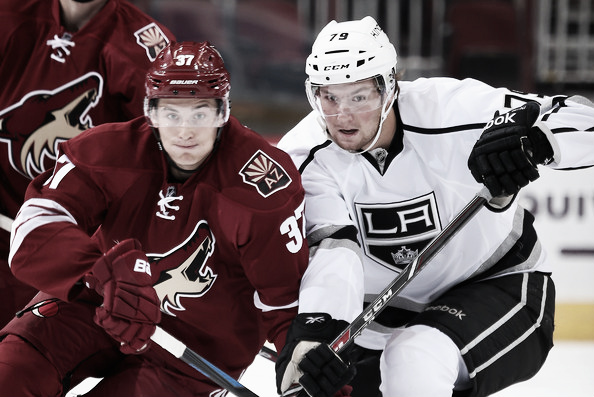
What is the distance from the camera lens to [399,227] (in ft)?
8.32

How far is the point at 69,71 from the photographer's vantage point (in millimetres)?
2746

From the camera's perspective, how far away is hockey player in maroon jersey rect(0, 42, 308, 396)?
2.15 metres

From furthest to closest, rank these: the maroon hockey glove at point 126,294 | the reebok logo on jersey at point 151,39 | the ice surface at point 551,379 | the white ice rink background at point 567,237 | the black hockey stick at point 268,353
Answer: the white ice rink background at point 567,237
the ice surface at point 551,379
the black hockey stick at point 268,353
the reebok logo on jersey at point 151,39
the maroon hockey glove at point 126,294

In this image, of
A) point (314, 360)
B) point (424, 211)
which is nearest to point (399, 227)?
point (424, 211)

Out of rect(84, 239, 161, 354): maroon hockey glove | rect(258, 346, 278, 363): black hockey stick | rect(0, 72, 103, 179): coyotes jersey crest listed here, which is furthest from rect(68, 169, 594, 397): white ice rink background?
rect(84, 239, 161, 354): maroon hockey glove

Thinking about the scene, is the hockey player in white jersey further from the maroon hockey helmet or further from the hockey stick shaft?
the maroon hockey helmet

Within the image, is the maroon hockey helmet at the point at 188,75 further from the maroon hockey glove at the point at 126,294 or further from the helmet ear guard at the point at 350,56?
the maroon hockey glove at the point at 126,294

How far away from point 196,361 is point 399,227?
66cm

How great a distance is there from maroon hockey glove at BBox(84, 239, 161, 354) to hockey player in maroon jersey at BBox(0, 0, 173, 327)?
0.78 meters

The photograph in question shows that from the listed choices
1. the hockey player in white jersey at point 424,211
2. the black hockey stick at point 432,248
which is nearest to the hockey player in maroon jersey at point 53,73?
the hockey player in white jersey at point 424,211

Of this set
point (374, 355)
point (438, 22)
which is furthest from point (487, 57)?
point (374, 355)

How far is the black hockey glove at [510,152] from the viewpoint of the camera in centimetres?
230

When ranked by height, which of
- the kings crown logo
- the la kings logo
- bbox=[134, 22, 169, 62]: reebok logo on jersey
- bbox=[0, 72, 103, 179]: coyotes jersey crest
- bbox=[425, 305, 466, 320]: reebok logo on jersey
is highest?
bbox=[134, 22, 169, 62]: reebok logo on jersey

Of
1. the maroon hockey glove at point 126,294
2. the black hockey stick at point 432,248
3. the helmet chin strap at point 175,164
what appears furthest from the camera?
the black hockey stick at point 432,248
